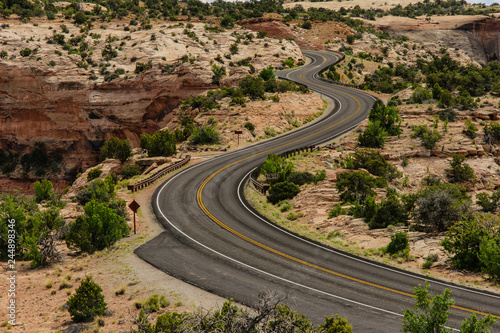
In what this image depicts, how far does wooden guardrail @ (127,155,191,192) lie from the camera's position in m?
37.3

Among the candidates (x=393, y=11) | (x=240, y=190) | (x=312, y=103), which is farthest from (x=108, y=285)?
(x=393, y=11)

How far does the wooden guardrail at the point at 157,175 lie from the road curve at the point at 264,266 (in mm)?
1614

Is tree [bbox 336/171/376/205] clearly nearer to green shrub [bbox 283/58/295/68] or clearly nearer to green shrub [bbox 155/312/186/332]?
green shrub [bbox 155/312/186/332]

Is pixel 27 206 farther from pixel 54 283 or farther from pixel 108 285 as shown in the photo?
pixel 108 285

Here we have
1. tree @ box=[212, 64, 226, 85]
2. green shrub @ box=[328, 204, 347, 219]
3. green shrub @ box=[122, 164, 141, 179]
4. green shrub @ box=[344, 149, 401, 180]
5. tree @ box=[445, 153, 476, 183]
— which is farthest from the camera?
tree @ box=[212, 64, 226, 85]

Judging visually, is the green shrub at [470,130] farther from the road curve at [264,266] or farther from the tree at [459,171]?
the road curve at [264,266]

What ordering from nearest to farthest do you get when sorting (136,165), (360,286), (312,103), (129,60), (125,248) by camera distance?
(360,286), (125,248), (136,165), (312,103), (129,60)

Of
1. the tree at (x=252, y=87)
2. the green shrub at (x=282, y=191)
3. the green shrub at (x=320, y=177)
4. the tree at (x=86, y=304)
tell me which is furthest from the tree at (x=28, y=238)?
the tree at (x=252, y=87)

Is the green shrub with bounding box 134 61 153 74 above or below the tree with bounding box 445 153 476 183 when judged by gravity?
above

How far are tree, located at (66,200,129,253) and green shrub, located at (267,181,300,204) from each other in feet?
46.9

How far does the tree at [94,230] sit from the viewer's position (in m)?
23.7

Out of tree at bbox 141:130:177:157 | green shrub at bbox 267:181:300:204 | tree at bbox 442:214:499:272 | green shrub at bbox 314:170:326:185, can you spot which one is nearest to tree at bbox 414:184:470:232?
tree at bbox 442:214:499:272

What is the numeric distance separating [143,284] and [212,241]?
21.9 ft

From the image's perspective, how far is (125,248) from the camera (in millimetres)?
24516
